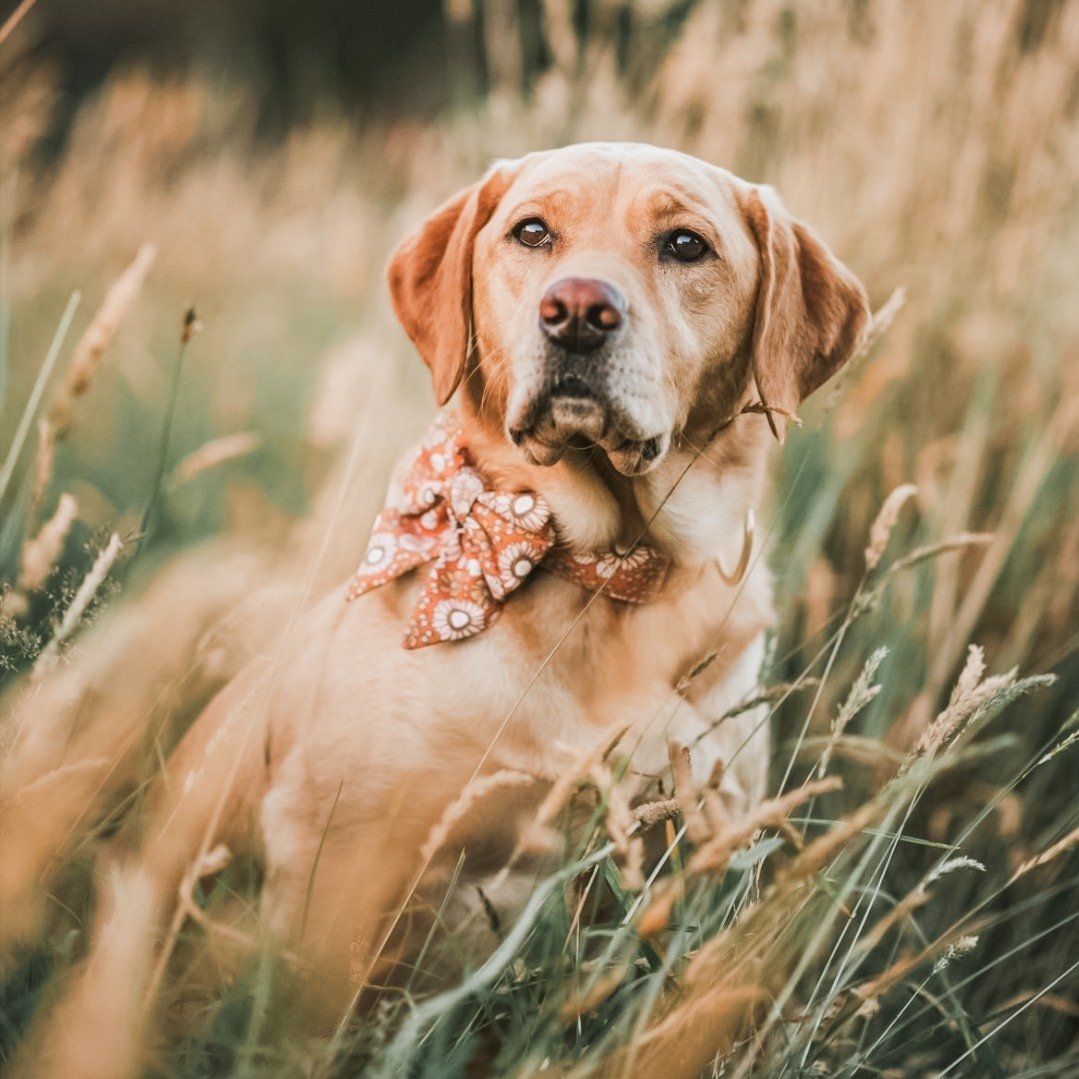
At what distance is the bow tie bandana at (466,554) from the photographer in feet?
6.36

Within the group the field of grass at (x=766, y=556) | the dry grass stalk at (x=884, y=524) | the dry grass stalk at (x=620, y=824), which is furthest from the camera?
the dry grass stalk at (x=884, y=524)

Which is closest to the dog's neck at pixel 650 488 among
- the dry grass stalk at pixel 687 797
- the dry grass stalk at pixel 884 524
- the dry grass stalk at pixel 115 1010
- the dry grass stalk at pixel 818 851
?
the dry grass stalk at pixel 884 524

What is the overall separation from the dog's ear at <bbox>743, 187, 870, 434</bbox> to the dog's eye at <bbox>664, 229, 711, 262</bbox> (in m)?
0.17

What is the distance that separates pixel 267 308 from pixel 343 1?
917cm

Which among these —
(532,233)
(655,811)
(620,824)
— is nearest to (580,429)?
(532,233)

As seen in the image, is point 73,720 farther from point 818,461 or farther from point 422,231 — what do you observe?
point 818,461

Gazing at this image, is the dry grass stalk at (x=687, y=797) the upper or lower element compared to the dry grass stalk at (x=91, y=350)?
lower

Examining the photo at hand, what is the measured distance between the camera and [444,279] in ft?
7.19

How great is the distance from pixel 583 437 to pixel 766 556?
2.81ft

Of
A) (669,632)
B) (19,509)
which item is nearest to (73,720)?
(19,509)

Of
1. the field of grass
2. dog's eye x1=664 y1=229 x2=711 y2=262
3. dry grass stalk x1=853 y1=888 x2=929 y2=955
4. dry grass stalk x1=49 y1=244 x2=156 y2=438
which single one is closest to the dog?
dog's eye x1=664 y1=229 x2=711 y2=262

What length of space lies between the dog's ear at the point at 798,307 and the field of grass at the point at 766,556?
0.81 ft

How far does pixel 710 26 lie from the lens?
3.39m

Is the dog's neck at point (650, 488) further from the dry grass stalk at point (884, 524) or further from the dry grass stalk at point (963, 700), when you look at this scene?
the dry grass stalk at point (963, 700)
